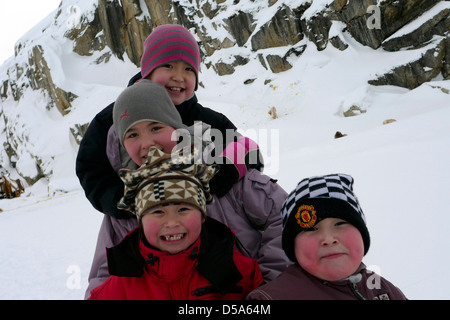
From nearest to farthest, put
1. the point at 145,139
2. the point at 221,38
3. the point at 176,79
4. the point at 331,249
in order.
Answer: the point at 331,249
the point at 145,139
the point at 176,79
the point at 221,38

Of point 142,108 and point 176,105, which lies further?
point 176,105

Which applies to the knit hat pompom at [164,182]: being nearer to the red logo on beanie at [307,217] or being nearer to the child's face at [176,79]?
the red logo on beanie at [307,217]

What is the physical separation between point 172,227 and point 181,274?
0.63ft

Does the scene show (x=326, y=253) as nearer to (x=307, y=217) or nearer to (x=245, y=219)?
(x=307, y=217)

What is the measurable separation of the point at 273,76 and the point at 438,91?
7514 millimetres

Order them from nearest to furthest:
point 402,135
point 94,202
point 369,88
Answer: point 94,202 → point 402,135 → point 369,88

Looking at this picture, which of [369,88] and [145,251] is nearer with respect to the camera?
[145,251]

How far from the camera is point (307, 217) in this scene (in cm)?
117

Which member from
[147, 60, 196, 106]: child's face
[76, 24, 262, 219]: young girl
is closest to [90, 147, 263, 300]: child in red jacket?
[76, 24, 262, 219]: young girl

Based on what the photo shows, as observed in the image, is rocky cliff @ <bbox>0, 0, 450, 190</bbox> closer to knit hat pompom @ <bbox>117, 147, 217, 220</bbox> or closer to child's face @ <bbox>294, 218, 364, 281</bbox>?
child's face @ <bbox>294, 218, 364, 281</bbox>

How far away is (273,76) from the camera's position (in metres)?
15.2

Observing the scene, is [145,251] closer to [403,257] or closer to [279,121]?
[403,257]

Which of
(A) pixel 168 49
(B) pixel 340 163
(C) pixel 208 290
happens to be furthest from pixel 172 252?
(B) pixel 340 163
